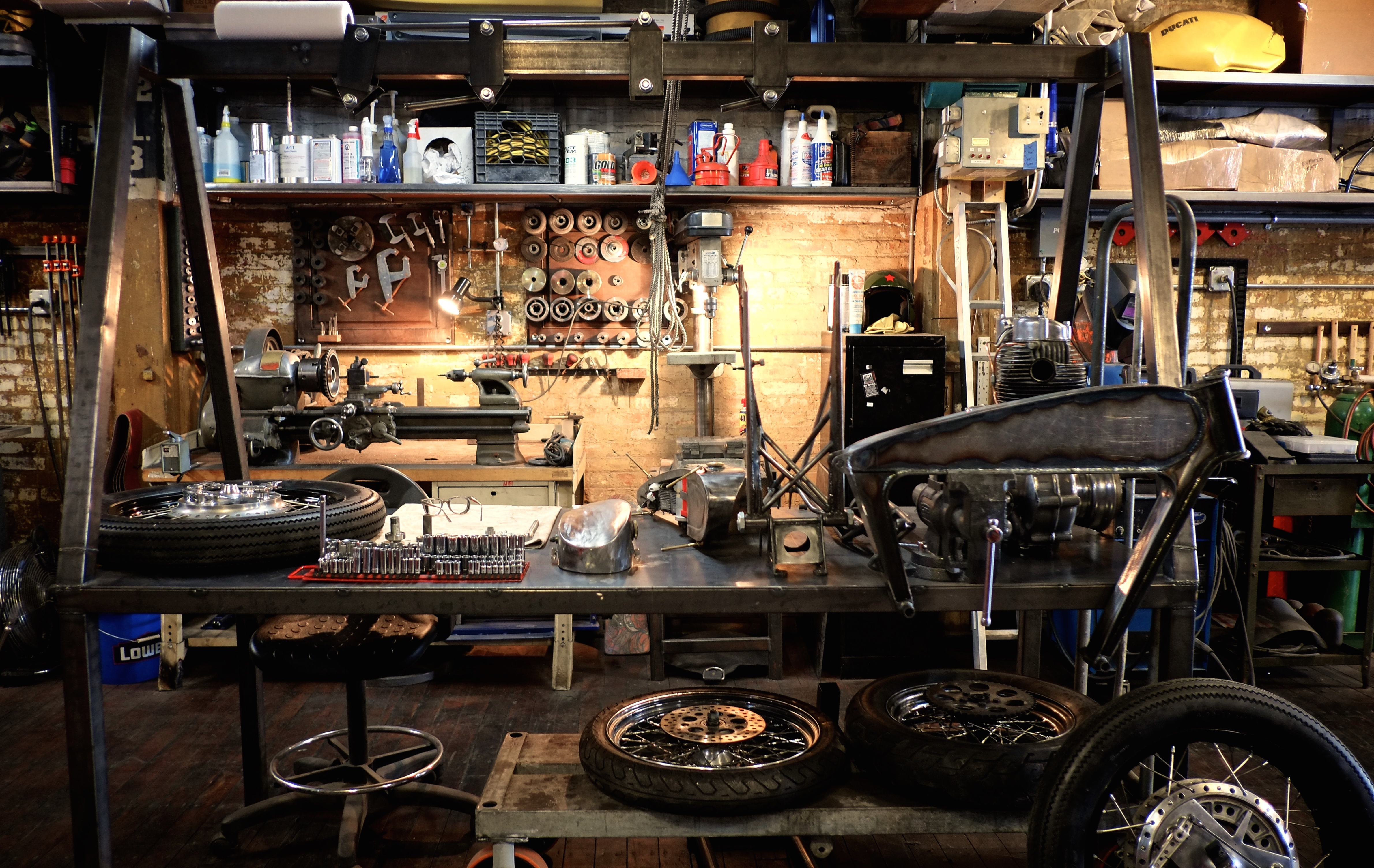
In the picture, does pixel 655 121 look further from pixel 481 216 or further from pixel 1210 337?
pixel 1210 337

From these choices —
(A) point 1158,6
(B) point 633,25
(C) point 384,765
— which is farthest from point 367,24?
(A) point 1158,6

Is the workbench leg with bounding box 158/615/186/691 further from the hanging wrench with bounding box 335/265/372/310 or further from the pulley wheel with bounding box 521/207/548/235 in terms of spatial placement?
the pulley wheel with bounding box 521/207/548/235

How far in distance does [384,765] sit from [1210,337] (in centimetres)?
502

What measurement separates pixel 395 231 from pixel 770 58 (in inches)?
146

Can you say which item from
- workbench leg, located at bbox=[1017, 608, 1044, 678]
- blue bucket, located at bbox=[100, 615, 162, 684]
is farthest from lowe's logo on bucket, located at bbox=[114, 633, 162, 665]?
workbench leg, located at bbox=[1017, 608, 1044, 678]

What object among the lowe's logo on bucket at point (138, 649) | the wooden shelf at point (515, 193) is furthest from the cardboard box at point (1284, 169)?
the lowe's logo on bucket at point (138, 649)

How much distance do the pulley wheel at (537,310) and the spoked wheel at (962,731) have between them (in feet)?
11.6

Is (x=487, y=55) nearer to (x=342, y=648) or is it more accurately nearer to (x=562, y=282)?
(x=342, y=648)

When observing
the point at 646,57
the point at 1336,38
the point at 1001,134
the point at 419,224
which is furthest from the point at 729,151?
the point at 1336,38

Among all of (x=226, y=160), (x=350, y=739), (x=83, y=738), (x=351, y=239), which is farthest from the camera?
(x=351, y=239)

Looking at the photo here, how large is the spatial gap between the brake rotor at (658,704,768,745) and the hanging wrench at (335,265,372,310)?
3.85 metres

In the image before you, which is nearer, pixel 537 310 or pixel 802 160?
pixel 802 160

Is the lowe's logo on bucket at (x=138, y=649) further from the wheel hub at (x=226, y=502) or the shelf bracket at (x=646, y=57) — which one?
the shelf bracket at (x=646, y=57)

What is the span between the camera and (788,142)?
518 centimetres
